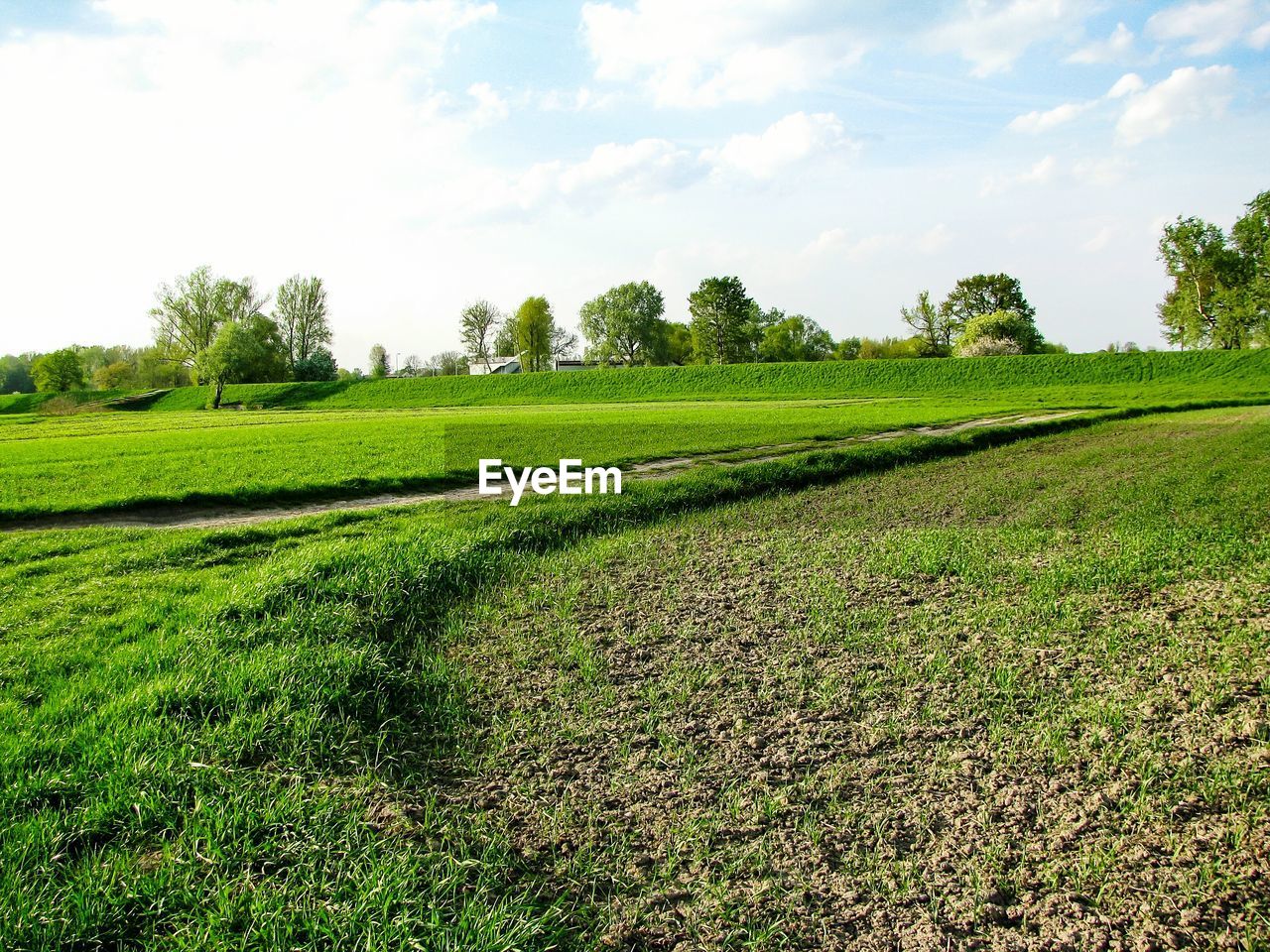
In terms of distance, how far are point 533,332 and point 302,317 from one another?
31.0 meters

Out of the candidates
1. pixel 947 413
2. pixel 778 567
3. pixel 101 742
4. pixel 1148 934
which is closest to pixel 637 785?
pixel 1148 934

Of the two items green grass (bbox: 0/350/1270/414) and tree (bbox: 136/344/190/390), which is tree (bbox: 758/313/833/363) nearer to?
green grass (bbox: 0/350/1270/414)

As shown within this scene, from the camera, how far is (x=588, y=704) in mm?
4832

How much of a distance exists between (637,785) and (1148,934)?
7.21 ft

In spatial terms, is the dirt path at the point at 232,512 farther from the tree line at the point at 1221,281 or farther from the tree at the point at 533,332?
the tree at the point at 533,332

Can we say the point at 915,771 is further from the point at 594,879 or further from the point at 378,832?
the point at 378,832

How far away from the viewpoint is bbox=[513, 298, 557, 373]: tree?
4400 inches

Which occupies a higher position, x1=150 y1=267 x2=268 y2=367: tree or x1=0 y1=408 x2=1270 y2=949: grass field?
x1=150 y1=267 x2=268 y2=367: tree

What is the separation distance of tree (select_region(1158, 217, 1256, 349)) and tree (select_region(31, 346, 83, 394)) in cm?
11780

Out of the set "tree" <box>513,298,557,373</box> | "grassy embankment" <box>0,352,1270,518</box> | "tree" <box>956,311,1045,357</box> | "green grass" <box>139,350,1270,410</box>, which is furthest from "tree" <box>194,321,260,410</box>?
"tree" <box>956,311,1045,357</box>

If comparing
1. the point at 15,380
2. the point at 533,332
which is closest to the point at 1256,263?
the point at 533,332

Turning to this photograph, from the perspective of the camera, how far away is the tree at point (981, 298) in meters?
98.2

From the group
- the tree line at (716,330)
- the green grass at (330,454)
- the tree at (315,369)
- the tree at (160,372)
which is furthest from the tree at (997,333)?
the tree at (160,372)

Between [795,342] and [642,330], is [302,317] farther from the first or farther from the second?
[795,342]
